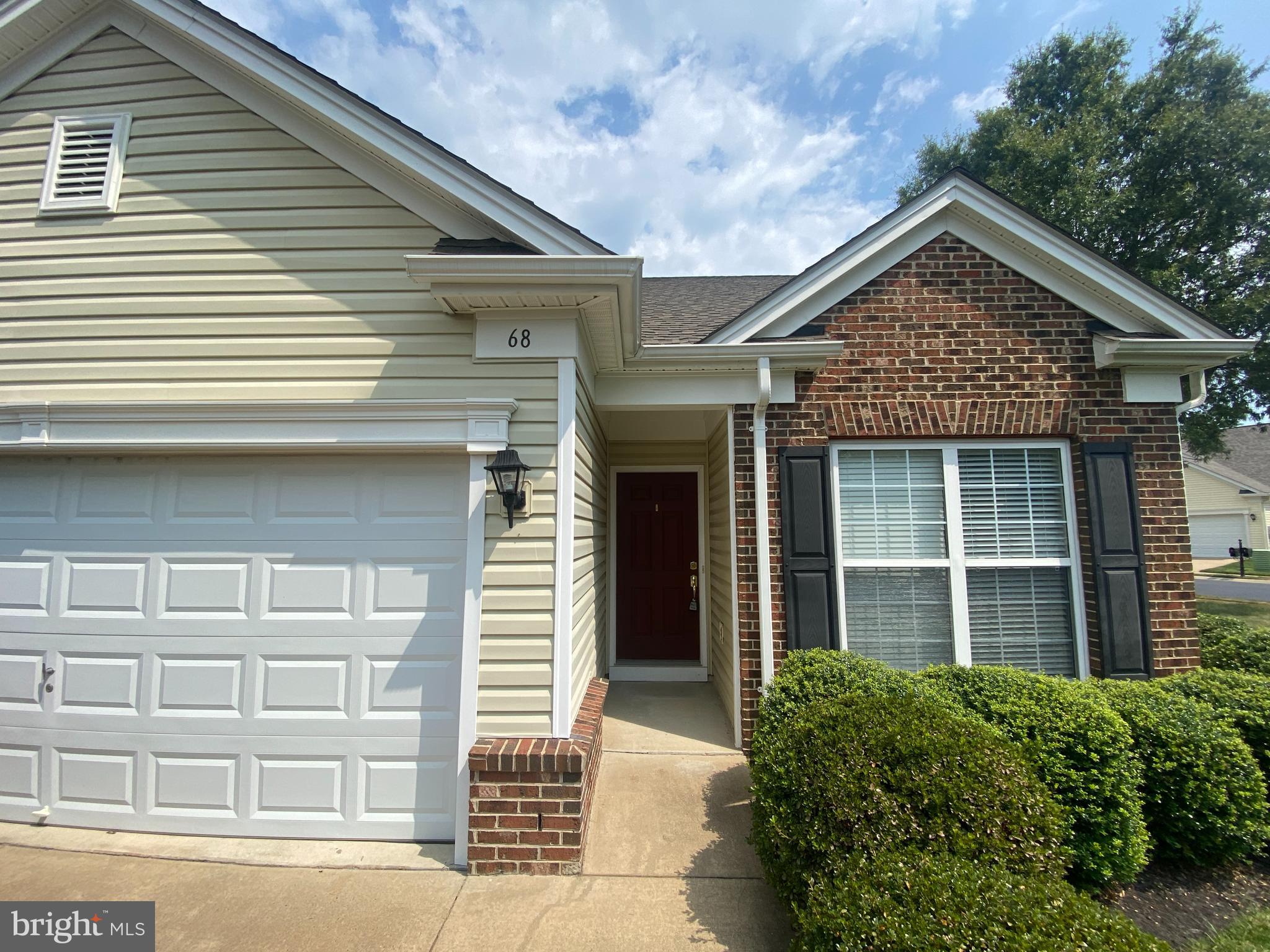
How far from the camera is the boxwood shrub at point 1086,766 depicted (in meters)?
2.87

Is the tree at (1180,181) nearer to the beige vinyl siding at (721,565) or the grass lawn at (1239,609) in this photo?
the grass lawn at (1239,609)

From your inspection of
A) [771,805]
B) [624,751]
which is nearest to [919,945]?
[771,805]

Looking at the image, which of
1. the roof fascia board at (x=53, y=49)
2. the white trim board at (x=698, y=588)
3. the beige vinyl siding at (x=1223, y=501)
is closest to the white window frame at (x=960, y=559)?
the white trim board at (x=698, y=588)

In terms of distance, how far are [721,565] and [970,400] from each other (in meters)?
2.57

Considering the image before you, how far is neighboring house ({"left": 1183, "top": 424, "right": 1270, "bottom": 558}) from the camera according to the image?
89.4 ft

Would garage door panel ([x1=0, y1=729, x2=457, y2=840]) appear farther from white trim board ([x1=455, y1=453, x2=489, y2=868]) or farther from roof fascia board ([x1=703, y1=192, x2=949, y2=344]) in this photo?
roof fascia board ([x1=703, y1=192, x2=949, y2=344])

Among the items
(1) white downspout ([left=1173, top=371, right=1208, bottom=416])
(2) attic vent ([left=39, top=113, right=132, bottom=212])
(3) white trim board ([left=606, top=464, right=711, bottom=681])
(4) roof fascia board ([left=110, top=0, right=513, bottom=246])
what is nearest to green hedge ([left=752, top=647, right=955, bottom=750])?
(3) white trim board ([left=606, top=464, right=711, bottom=681])

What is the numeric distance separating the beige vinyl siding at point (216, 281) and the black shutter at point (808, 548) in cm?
205

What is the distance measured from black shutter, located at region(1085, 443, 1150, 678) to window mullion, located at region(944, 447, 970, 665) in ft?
→ 3.19

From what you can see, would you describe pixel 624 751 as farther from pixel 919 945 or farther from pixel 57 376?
pixel 57 376

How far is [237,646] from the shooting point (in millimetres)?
3398

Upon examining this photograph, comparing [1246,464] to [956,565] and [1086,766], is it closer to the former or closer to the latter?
[956,565]

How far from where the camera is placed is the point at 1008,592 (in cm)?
445

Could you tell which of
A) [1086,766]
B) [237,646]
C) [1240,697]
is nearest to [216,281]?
[237,646]
